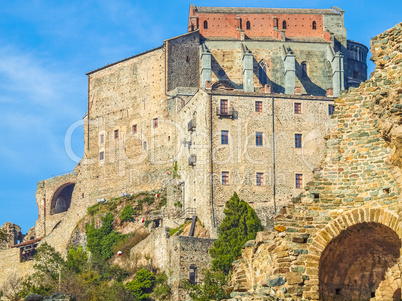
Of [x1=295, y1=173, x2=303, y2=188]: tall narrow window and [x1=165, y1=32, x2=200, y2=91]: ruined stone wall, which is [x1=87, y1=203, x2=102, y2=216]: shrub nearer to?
[x1=165, y1=32, x2=200, y2=91]: ruined stone wall

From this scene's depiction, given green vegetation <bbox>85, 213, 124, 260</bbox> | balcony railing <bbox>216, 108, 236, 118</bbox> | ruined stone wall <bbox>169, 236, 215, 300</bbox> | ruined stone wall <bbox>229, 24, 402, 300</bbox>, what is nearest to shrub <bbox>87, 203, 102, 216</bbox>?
green vegetation <bbox>85, 213, 124, 260</bbox>

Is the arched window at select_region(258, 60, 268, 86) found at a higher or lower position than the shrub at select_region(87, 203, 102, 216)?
higher

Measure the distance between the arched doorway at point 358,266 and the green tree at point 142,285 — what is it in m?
43.6

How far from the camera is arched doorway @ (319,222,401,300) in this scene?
16203 mm

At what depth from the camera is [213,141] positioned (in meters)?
66.4

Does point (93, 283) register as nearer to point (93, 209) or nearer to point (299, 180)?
point (299, 180)

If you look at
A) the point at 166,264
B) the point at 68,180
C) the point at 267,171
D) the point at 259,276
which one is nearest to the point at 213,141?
the point at 267,171

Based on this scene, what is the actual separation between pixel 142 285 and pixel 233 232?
22.2ft

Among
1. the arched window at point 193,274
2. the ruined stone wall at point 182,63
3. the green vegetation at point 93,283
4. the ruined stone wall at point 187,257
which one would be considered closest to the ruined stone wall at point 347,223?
the green vegetation at point 93,283

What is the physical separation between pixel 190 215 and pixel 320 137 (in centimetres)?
1090

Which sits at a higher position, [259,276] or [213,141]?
[213,141]

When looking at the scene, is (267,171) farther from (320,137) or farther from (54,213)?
(54,213)

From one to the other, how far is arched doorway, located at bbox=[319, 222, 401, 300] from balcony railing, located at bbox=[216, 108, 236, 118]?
5022 cm

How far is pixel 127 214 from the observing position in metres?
74.8
